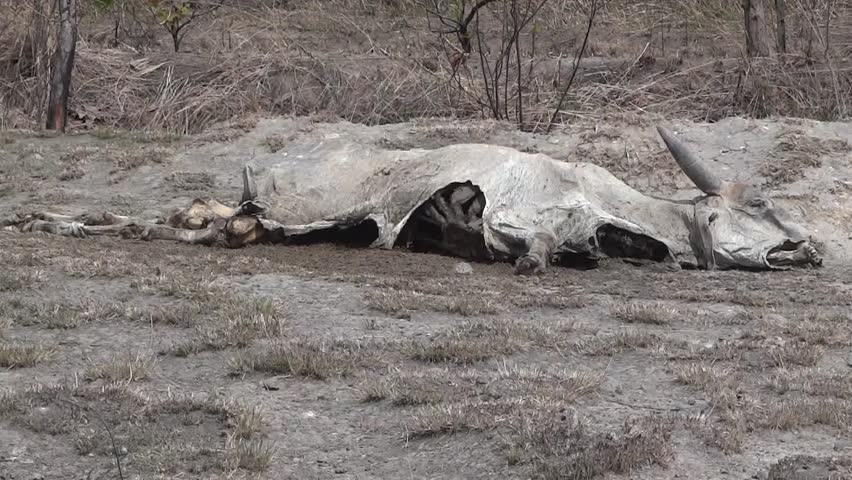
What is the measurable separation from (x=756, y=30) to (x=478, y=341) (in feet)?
27.9

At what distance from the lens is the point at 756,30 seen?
1234 centimetres

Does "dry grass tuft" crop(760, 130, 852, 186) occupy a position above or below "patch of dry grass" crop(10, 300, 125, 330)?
above

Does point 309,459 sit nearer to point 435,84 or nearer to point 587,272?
point 587,272

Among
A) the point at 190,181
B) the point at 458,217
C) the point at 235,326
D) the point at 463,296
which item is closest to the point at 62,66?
the point at 190,181

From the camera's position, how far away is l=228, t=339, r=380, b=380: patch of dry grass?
15.4 ft

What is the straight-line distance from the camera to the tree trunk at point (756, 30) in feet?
40.3

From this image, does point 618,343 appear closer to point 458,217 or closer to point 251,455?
point 251,455

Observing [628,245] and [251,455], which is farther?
[628,245]

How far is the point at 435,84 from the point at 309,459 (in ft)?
29.3

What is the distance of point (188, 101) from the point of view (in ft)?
41.0

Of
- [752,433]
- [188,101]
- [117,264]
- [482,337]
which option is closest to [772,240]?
[482,337]

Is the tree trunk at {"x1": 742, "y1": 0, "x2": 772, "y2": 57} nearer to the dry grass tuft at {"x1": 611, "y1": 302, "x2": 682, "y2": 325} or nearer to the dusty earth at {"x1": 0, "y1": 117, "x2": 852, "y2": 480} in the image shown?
the dusty earth at {"x1": 0, "y1": 117, "x2": 852, "y2": 480}

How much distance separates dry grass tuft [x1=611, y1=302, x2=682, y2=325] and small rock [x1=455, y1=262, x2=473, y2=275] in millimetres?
1196

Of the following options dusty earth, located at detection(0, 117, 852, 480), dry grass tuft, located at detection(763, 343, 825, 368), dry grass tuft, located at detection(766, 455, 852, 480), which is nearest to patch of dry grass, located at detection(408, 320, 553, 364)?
dusty earth, located at detection(0, 117, 852, 480)
